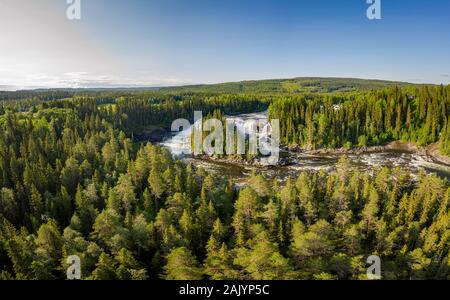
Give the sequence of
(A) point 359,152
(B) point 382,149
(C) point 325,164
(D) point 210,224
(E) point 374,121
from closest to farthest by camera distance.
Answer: (D) point 210,224, (C) point 325,164, (A) point 359,152, (B) point 382,149, (E) point 374,121

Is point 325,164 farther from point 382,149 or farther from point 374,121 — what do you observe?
point 374,121

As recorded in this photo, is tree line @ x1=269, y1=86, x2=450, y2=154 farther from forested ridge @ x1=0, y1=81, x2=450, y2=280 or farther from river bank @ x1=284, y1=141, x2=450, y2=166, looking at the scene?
forested ridge @ x1=0, y1=81, x2=450, y2=280

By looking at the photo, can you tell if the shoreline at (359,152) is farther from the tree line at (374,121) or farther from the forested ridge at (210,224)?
the forested ridge at (210,224)

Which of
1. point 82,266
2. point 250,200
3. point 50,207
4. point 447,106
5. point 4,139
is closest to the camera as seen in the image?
point 82,266

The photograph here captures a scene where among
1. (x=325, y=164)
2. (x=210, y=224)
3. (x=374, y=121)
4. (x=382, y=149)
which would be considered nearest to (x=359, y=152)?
(x=382, y=149)

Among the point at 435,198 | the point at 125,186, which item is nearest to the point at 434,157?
the point at 435,198

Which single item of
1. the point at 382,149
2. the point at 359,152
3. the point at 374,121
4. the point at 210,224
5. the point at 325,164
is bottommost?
the point at 210,224

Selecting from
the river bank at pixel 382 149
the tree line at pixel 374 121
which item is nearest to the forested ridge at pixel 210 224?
the river bank at pixel 382 149
